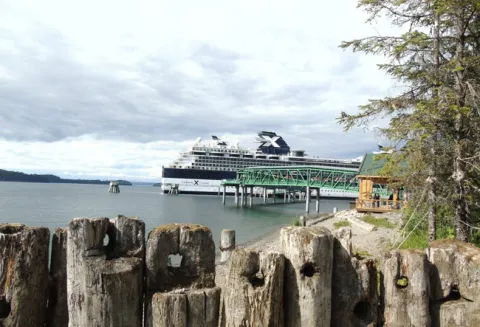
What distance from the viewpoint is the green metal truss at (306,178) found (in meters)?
63.5

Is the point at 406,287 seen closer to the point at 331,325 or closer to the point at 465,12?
the point at 331,325

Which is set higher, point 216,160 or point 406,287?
point 216,160

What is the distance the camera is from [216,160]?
10644 centimetres

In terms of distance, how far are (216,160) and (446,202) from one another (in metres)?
98.6

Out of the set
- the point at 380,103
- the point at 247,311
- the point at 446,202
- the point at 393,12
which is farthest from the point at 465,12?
the point at 247,311

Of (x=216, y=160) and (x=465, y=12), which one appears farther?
(x=216, y=160)

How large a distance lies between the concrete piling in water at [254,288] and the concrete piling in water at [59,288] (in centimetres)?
183

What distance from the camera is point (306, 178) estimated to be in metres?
72.3

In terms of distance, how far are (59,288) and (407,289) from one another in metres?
3.60

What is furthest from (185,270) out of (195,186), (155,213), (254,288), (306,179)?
(195,186)

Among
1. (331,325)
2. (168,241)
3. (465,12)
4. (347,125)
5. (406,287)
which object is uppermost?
(465,12)

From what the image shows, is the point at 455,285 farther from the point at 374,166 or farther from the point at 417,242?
the point at 374,166

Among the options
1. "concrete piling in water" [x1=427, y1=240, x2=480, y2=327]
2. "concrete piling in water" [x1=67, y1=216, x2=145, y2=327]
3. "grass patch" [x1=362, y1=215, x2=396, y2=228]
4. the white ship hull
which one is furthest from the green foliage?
the white ship hull

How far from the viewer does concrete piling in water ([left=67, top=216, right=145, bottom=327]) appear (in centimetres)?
354
